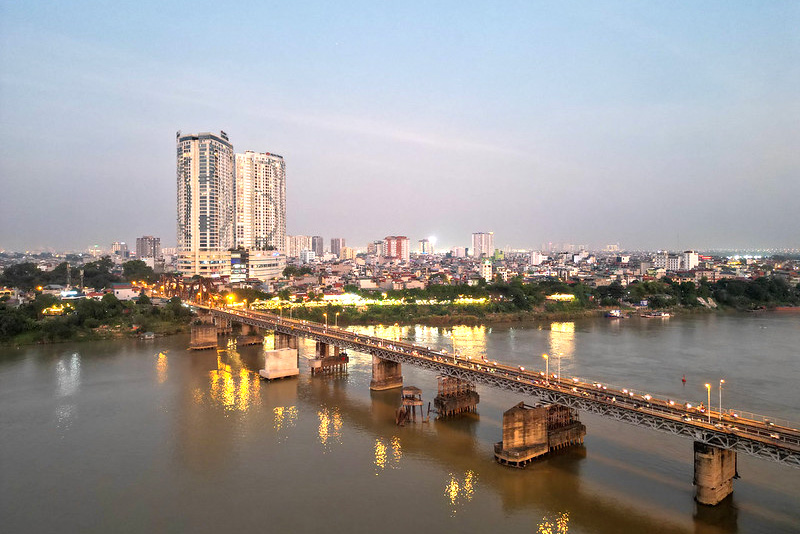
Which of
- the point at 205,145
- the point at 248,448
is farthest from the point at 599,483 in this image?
the point at 205,145

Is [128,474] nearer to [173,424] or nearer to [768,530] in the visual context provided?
[173,424]

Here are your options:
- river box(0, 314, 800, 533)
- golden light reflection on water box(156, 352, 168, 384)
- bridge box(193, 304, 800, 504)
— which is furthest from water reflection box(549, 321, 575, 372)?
golden light reflection on water box(156, 352, 168, 384)

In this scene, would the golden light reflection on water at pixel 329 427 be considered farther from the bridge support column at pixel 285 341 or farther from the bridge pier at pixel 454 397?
the bridge support column at pixel 285 341

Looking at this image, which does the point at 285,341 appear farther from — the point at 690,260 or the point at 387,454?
the point at 690,260

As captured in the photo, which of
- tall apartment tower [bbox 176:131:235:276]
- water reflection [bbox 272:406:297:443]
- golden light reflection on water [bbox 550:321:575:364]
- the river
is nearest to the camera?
the river

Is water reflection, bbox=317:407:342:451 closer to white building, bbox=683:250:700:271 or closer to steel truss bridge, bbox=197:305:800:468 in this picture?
steel truss bridge, bbox=197:305:800:468

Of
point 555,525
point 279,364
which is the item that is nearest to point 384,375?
point 279,364

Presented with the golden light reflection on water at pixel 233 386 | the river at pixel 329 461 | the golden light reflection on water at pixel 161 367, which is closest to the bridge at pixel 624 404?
the river at pixel 329 461
